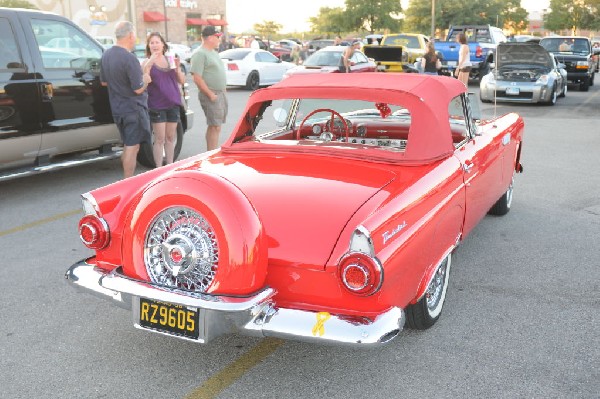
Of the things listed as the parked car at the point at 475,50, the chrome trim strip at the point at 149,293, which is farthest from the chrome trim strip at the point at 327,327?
the parked car at the point at 475,50

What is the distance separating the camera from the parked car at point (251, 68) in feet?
65.6

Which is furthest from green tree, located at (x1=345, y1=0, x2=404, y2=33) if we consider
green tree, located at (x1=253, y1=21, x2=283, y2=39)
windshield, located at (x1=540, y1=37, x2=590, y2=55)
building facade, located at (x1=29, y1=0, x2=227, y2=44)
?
windshield, located at (x1=540, y1=37, x2=590, y2=55)

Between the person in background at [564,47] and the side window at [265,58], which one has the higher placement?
the person in background at [564,47]

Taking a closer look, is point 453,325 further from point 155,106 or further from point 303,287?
point 155,106

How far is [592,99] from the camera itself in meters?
18.0

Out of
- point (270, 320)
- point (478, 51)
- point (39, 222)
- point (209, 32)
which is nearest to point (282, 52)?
point (478, 51)

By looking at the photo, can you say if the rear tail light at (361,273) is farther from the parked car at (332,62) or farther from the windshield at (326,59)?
the windshield at (326,59)

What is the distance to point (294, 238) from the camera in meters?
3.05

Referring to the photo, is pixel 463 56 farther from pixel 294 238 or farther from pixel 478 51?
pixel 294 238

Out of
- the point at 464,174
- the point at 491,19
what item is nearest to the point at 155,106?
the point at 464,174

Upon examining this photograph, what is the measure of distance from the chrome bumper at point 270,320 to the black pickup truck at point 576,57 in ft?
63.4

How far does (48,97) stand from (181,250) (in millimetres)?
4661

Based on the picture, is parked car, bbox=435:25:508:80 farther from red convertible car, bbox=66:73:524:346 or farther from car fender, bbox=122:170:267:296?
car fender, bbox=122:170:267:296

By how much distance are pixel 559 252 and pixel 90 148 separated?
5.35 meters
